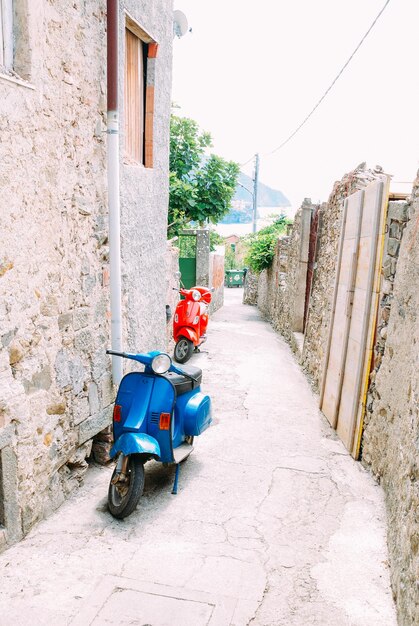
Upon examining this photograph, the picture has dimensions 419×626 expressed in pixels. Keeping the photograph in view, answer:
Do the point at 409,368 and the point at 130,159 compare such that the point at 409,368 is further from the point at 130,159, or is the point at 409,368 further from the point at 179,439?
the point at 130,159

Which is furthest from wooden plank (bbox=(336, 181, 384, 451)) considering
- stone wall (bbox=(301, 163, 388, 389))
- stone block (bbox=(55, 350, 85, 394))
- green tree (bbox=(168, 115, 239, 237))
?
green tree (bbox=(168, 115, 239, 237))

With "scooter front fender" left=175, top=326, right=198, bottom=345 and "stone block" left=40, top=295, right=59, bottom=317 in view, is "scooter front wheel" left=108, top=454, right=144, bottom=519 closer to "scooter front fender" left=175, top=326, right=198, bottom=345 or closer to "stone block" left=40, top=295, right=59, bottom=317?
"stone block" left=40, top=295, right=59, bottom=317

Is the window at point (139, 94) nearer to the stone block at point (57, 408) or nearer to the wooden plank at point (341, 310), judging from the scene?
the wooden plank at point (341, 310)

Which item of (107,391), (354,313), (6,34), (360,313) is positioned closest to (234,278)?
(354,313)

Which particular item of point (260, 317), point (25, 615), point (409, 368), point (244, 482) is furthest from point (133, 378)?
point (260, 317)

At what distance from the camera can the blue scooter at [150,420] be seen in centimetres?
334

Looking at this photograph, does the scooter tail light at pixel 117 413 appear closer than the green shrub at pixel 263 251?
Yes

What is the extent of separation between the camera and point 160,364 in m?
3.64

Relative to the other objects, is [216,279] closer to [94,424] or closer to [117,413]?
[94,424]

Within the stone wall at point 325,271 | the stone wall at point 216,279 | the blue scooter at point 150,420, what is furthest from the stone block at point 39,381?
the stone wall at point 216,279

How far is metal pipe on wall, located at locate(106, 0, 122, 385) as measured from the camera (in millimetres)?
3717

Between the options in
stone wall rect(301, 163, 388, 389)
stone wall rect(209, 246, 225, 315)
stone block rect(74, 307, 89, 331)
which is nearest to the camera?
stone block rect(74, 307, 89, 331)

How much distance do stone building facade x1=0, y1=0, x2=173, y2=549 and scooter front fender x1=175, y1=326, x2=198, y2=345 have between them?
3323mm

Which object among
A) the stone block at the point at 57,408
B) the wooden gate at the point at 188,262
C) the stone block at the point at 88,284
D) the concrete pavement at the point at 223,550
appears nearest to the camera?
the concrete pavement at the point at 223,550
